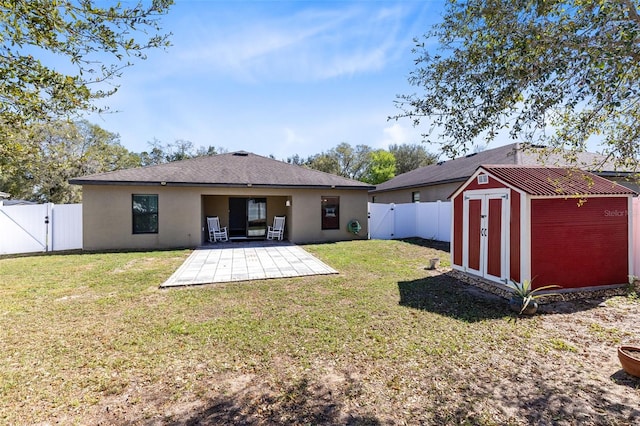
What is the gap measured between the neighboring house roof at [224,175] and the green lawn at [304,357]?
19.7 ft

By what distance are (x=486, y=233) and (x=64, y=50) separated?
771 cm

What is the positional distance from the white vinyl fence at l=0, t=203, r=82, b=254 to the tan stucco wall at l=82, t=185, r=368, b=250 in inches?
20.1

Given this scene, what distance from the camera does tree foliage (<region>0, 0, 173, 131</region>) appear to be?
10.5ft

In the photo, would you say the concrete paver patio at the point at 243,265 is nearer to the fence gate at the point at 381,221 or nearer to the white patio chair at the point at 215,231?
the white patio chair at the point at 215,231

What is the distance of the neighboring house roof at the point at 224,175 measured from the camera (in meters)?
11.6

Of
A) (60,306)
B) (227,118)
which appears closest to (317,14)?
(60,306)

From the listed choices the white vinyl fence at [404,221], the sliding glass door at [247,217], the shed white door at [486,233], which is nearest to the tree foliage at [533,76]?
the shed white door at [486,233]

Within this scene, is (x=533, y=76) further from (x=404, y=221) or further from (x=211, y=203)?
(x=211, y=203)

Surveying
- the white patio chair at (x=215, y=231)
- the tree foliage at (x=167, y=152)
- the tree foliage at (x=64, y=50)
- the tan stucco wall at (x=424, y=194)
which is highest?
the tree foliage at (x=167, y=152)

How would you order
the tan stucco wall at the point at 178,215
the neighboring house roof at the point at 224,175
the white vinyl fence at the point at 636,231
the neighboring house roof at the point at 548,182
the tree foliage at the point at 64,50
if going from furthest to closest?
the neighboring house roof at the point at 224,175
the tan stucco wall at the point at 178,215
the white vinyl fence at the point at 636,231
the neighboring house roof at the point at 548,182
the tree foliage at the point at 64,50

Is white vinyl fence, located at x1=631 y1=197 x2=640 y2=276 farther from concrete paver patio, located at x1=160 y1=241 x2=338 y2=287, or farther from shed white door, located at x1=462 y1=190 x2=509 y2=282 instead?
concrete paver patio, located at x1=160 y1=241 x2=338 y2=287

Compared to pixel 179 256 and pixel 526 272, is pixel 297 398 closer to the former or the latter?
pixel 526 272

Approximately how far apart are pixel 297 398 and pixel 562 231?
599 centimetres

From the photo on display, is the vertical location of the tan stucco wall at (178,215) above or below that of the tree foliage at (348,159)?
below
